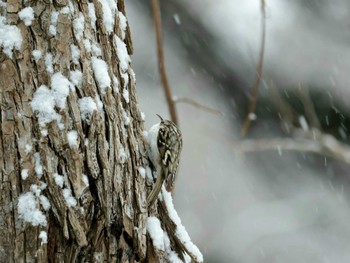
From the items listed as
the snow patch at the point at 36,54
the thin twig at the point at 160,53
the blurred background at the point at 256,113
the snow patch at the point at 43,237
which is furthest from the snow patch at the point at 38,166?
the blurred background at the point at 256,113

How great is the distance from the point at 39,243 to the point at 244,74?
4719 millimetres

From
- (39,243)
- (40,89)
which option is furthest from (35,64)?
(39,243)

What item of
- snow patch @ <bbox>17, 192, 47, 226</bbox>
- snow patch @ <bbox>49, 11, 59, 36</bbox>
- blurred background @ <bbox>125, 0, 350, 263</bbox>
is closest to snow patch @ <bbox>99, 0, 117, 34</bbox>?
snow patch @ <bbox>49, 11, 59, 36</bbox>

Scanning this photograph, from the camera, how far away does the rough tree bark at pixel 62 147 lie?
2707 millimetres

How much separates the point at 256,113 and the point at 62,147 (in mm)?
4658

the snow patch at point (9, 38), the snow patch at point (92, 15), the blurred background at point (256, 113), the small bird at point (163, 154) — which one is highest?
the blurred background at point (256, 113)

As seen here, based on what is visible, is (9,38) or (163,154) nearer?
(9,38)

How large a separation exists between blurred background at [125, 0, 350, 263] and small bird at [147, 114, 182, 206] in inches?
140

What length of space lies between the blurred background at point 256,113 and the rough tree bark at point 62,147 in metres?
4.19

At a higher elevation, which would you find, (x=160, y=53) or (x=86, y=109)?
(x=160, y=53)

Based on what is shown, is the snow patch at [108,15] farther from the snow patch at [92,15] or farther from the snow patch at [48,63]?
the snow patch at [48,63]

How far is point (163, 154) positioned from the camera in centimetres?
309

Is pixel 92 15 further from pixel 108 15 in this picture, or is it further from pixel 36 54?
pixel 36 54

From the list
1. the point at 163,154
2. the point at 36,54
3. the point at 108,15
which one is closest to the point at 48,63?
the point at 36,54
